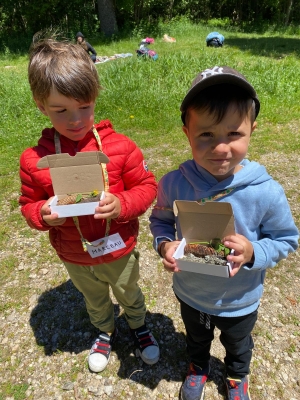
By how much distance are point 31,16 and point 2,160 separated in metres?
18.0

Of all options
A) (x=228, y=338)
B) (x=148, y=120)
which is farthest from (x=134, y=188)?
(x=148, y=120)

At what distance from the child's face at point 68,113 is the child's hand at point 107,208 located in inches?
15.2

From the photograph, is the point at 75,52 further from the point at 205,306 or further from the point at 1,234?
the point at 1,234

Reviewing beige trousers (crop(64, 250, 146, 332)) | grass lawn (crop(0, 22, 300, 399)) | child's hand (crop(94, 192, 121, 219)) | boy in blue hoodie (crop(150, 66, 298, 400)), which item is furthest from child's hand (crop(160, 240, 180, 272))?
grass lawn (crop(0, 22, 300, 399))

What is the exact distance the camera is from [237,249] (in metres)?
1.26

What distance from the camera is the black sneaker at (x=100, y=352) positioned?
228 centimetres

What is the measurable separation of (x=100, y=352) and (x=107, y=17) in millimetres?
19328

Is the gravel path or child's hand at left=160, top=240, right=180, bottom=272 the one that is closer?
child's hand at left=160, top=240, right=180, bottom=272

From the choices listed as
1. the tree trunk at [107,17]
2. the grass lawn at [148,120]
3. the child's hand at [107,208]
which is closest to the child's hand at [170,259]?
the child's hand at [107,208]

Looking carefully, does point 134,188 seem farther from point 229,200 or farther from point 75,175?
point 229,200

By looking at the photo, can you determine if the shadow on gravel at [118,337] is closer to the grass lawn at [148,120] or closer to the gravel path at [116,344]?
the gravel path at [116,344]

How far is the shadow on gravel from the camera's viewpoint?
2.24m

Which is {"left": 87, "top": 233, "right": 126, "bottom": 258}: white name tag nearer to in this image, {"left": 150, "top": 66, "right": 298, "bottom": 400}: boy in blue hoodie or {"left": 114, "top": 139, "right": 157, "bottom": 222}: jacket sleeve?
{"left": 114, "top": 139, "right": 157, "bottom": 222}: jacket sleeve

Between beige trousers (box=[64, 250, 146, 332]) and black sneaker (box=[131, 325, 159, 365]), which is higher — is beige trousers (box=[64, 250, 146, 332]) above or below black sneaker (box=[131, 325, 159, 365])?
above
